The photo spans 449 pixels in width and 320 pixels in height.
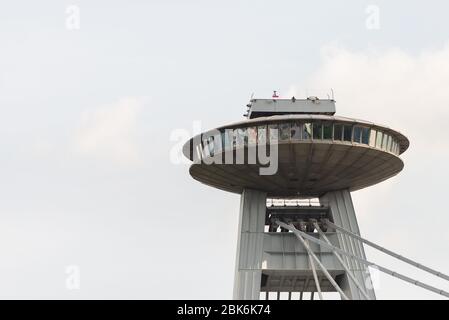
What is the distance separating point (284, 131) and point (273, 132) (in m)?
0.85

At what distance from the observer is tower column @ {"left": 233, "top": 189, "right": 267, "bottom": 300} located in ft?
204

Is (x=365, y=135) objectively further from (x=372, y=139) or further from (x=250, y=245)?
(x=250, y=245)

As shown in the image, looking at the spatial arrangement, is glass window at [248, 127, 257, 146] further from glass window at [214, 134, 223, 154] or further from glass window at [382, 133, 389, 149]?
glass window at [382, 133, 389, 149]

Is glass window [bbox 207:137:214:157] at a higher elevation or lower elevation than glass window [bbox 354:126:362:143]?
lower

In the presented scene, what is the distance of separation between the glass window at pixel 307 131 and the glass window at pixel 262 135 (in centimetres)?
284

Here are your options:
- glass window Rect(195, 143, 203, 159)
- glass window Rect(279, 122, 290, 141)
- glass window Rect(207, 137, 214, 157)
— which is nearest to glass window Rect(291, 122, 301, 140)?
glass window Rect(279, 122, 290, 141)

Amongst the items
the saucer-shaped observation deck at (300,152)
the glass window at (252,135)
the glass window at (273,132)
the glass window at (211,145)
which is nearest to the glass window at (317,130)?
the saucer-shaped observation deck at (300,152)

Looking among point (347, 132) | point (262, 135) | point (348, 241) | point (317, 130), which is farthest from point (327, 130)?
point (348, 241)

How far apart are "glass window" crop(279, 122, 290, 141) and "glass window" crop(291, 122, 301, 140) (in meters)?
0.32

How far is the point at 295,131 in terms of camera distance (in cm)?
5825

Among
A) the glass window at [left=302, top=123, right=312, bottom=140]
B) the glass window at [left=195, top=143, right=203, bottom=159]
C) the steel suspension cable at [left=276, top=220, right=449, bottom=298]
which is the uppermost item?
the glass window at [left=302, top=123, right=312, bottom=140]

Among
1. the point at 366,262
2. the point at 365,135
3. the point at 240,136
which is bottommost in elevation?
the point at 366,262

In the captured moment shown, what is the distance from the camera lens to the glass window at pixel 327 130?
58.5 metres
